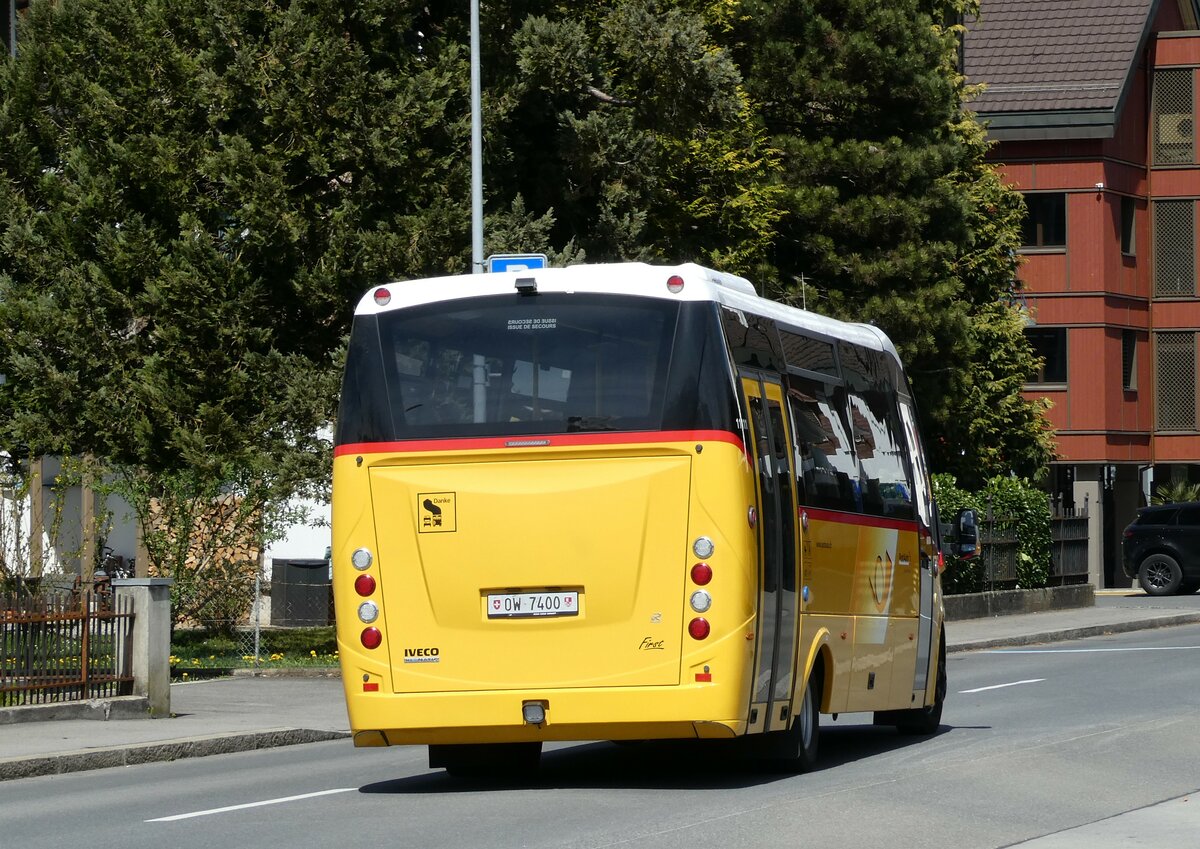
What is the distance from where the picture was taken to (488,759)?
1365cm

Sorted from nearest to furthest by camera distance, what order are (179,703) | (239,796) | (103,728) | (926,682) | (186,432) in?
(239,796) → (926,682) → (103,728) → (179,703) → (186,432)

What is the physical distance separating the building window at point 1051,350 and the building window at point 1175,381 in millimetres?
3221

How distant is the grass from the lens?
2470 cm

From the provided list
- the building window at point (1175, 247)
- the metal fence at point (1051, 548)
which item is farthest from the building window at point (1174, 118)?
the metal fence at point (1051, 548)

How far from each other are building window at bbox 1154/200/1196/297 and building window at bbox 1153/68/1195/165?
127 cm

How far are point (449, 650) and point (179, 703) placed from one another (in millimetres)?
9054

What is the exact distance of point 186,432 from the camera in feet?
85.7

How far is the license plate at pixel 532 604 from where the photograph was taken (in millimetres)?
12320

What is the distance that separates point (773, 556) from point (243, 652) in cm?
1564

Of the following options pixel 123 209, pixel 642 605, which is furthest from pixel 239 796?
pixel 123 209

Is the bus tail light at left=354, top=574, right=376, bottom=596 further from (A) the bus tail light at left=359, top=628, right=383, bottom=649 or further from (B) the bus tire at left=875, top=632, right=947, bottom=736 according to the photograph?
(B) the bus tire at left=875, top=632, right=947, bottom=736

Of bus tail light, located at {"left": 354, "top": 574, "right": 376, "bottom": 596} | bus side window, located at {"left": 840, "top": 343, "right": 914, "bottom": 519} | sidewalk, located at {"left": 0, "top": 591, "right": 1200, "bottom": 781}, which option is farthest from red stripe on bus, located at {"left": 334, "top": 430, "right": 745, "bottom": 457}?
sidewalk, located at {"left": 0, "top": 591, "right": 1200, "bottom": 781}

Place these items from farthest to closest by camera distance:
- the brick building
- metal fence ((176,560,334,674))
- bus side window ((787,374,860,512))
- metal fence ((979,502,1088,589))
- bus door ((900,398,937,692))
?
the brick building < metal fence ((979,502,1088,589)) < metal fence ((176,560,334,674)) < bus door ((900,398,937,692)) < bus side window ((787,374,860,512))

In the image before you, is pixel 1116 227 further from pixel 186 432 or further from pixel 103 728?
pixel 103 728
